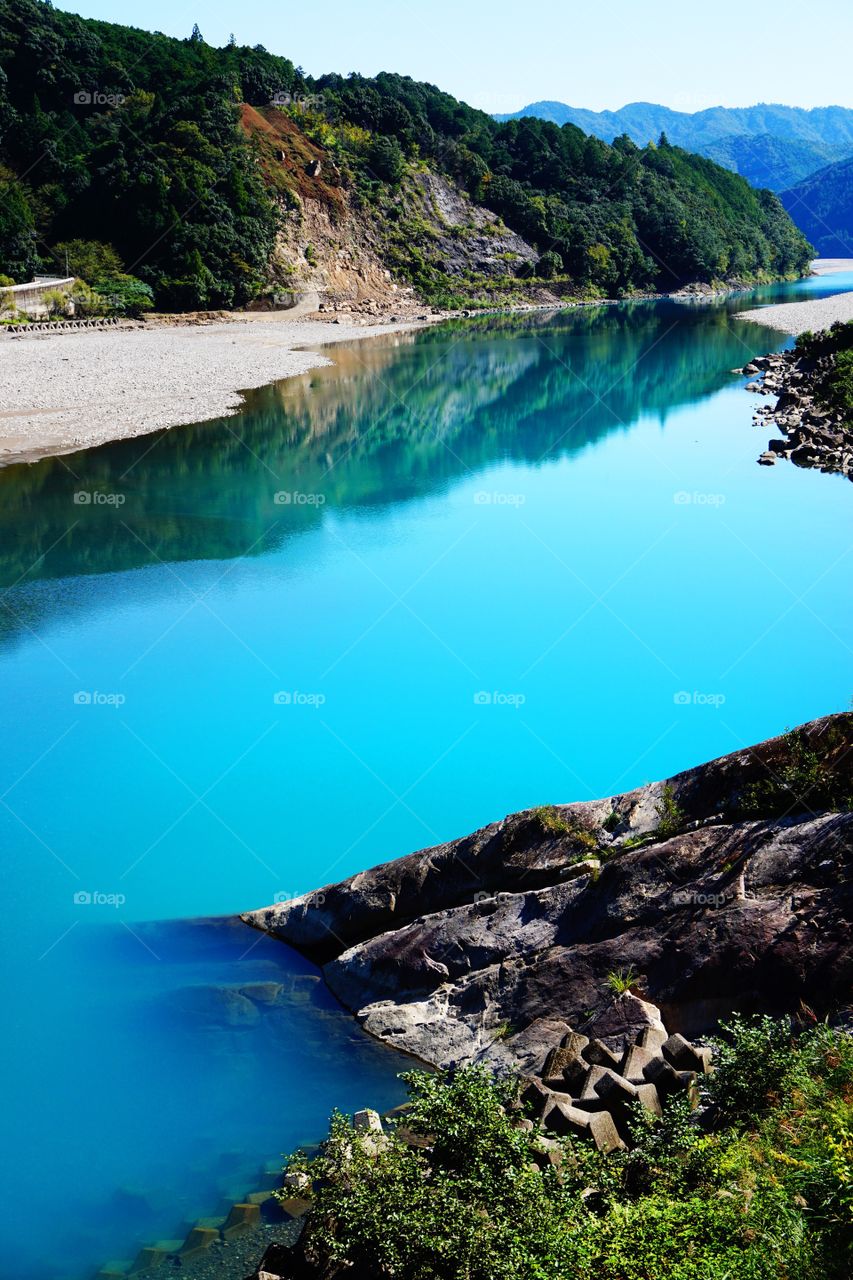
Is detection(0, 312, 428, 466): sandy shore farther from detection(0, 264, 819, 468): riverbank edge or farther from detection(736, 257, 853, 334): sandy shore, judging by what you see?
detection(736, 257, 853, 334): sandy shore

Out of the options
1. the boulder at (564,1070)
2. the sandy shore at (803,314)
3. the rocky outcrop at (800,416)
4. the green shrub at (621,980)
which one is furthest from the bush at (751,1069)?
the sandy shore at (803,314)

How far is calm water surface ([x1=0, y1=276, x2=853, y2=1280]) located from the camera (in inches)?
432

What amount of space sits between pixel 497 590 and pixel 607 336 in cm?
5914

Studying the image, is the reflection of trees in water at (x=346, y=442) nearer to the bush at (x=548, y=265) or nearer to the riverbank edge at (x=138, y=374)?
the riverbank edge at (x=138, y=374)

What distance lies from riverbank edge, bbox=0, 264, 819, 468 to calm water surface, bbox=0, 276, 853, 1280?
2033mm

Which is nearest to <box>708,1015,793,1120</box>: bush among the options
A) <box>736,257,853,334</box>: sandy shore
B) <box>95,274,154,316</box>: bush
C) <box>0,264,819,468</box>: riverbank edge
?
<box>0,264,819,468</box>: riverbank edge

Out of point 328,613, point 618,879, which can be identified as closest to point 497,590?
point 328,613

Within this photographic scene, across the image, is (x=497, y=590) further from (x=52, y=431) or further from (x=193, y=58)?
(x=193, y=58)

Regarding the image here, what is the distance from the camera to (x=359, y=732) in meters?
19.1

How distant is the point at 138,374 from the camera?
5284cm

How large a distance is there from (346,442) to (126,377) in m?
13.8

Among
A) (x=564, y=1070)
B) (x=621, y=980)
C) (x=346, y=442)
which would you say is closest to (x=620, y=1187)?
(x=564, y=1070)

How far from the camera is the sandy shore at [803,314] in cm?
8119

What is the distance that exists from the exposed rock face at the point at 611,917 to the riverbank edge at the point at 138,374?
29277 millimetres
